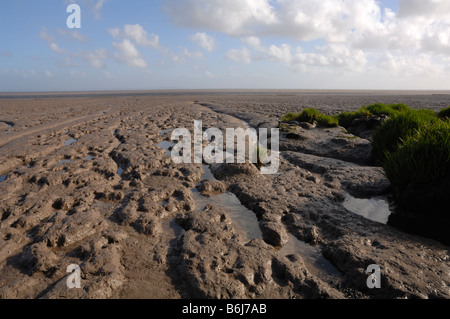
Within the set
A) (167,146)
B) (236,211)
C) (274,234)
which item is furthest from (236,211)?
(167,146)

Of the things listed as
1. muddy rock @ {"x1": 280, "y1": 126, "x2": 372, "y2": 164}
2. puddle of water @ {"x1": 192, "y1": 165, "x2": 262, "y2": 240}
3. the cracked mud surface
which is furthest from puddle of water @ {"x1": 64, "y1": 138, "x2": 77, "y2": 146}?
muddy rock @ {"x1": 280, "y1": 126, "x2": 372, "y2": 164}

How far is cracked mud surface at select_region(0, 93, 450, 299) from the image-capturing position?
2.53m

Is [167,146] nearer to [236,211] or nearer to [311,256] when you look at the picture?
[236,211]

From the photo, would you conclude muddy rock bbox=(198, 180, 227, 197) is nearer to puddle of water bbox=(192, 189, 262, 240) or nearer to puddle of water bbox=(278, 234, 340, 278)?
puddle of water bbox=(192, 189, 262, 240)

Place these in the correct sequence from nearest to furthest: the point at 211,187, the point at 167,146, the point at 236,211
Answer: the point at 236,211 → the point at 211,187 → the point at 167,146

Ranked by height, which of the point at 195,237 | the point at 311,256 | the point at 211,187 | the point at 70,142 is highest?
the point at 70,142

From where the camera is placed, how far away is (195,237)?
3.32 metres

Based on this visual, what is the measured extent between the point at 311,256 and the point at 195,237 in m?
1.38

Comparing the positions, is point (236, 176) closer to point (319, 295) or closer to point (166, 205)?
point (166, 205)

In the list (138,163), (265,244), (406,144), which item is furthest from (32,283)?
(406,144)

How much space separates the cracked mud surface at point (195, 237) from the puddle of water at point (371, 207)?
0.17m

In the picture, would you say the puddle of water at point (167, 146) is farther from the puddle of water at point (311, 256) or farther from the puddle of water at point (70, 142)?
the puddle of water at point (311, 256)
